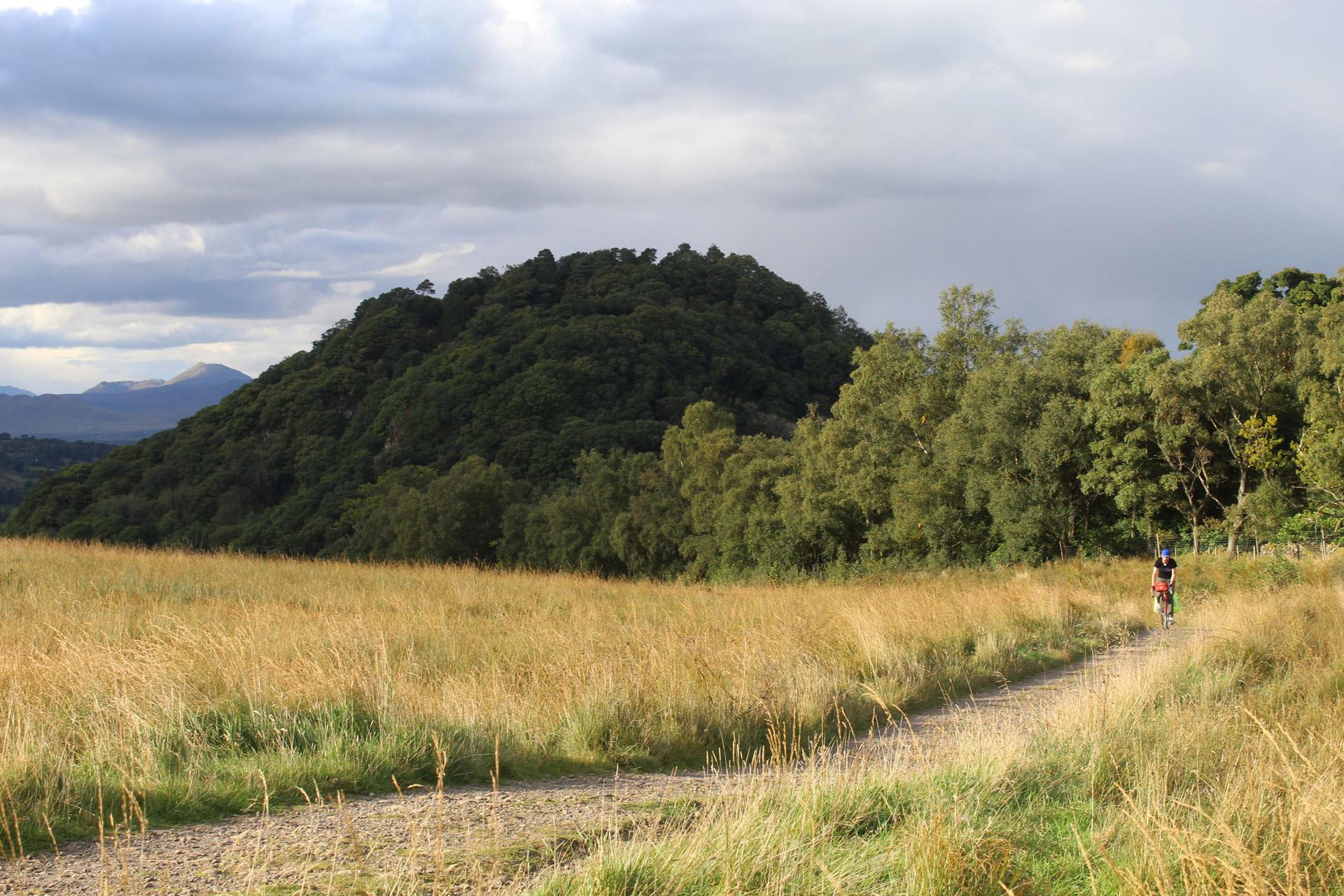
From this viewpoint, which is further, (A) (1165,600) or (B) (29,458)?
(B) (29,458)

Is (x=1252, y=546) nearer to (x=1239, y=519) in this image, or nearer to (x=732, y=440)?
(x=1239, y=519)

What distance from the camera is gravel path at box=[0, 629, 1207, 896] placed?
136 inches

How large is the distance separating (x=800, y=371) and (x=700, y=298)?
25.3 m

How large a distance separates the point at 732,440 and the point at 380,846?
143 feet

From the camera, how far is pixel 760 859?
3611 mm

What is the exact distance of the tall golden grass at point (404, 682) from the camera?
495 centimetres

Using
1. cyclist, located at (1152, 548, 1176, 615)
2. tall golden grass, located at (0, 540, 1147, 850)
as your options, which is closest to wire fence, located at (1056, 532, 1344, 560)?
cyclist, located at (1152, 548, 1176, 615)

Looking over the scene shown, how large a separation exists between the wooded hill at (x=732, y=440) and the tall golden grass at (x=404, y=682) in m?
18.2

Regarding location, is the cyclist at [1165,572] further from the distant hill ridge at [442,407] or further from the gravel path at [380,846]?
the distant hill ridge at [442,407]

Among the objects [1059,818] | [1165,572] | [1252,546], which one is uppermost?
[1059,818]

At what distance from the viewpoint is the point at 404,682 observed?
6945 mm

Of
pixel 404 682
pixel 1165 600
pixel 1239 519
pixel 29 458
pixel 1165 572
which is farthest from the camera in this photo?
pixel 29 458

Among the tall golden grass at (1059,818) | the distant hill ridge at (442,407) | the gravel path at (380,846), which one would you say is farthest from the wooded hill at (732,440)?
the gravel path at (380,846)

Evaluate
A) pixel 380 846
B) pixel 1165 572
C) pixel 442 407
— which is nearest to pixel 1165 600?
pixel 1165 572
